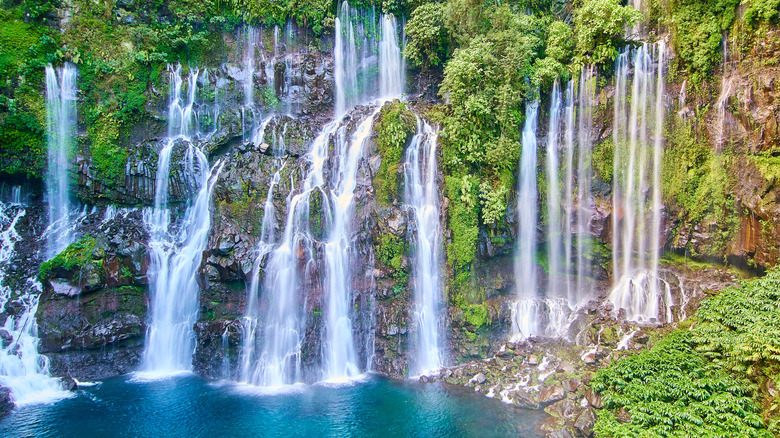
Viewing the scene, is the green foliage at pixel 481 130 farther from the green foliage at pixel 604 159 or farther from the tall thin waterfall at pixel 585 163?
the green foliage at pixel 604 159

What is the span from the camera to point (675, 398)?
11.3 meters

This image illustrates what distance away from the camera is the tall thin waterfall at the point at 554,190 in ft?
62.4

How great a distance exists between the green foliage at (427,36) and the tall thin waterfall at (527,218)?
592 centimetres

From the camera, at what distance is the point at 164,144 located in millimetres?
20188

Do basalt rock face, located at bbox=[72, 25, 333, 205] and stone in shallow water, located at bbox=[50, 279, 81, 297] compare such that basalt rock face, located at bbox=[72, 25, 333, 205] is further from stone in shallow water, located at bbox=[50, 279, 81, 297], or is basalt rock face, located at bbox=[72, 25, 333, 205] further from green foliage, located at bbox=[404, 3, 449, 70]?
green foliage, located at bbox=[404, 3, 449, 70]

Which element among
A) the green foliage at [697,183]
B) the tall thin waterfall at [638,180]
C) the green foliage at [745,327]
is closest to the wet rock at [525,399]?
the green foliage at [745,327]

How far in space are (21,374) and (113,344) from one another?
289cm

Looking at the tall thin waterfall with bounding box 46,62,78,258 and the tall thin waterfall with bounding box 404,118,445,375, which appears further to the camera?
the tall thin waterfall with bounding box 46,62,78,258

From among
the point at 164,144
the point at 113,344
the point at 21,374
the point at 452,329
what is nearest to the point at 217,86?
the point at 164,144

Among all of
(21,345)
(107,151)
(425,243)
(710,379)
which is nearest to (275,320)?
(425,243)

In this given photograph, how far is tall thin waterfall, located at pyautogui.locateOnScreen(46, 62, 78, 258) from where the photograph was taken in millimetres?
18938

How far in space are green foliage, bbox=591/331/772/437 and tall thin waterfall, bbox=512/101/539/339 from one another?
19.4ft

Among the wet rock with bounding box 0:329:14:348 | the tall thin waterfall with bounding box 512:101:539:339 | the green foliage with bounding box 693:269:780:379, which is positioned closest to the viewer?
the green foliage with bounding box 693:269:780:379

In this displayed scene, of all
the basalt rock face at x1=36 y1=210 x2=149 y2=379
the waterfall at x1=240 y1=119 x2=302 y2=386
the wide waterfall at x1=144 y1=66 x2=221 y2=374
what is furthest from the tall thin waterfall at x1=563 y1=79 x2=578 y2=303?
the basalt rock face at x1=36 y1=210 x2=149 y2=379
